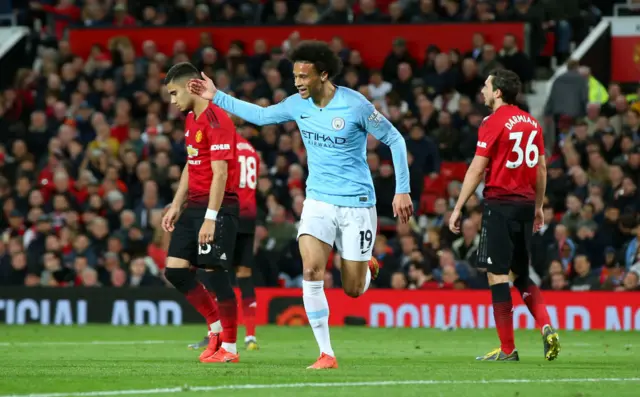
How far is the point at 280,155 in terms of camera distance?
74.0 feet

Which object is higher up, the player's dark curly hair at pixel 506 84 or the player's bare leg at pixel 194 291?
the player's dark curly hair at pixel 506 84

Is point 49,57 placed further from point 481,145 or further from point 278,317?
point 481,145

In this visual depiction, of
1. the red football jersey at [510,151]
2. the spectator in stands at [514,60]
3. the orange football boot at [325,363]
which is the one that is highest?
the spectator in stands at [514,60]

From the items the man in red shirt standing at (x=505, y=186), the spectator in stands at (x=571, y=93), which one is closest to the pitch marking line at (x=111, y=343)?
the man in red shirt standing at (x=505, y=186)

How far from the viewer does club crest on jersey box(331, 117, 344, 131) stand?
34.8 ft

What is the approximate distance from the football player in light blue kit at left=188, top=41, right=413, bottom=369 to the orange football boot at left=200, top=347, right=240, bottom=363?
1.09m

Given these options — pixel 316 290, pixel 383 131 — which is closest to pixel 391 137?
pixel 383 131

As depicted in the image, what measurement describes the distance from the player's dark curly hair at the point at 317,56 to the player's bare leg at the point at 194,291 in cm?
230

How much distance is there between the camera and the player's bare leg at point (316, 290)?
34.4ft

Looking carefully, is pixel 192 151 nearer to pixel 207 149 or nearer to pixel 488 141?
pixel 207 149

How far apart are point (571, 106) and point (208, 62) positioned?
688 cm

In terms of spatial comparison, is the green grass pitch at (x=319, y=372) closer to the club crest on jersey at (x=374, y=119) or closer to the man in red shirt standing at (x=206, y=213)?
the man in red shirt standing at (x=206, y=213)

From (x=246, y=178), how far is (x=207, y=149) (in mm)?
3097

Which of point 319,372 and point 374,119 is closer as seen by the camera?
point 319,372
